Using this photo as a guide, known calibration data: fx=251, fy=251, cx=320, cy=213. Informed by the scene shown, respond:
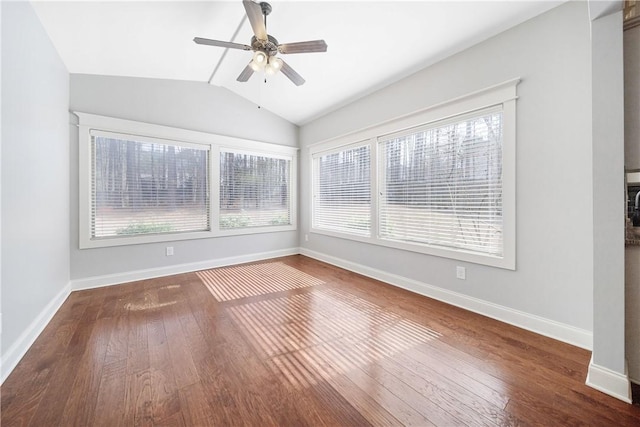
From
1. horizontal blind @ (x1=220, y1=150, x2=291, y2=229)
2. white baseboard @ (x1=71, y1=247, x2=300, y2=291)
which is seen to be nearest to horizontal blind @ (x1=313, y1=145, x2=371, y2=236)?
horizontal blind @ (x1=220, y1=150, x2=291, y2=229)

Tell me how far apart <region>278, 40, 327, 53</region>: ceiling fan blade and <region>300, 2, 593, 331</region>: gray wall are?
1476 millimetres

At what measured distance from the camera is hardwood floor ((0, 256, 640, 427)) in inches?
53.1

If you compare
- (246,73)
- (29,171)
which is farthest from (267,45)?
(29,171)

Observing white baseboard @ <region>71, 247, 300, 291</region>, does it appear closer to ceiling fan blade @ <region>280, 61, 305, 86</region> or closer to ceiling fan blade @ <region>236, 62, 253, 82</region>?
ceiling fan blade @ <region>236, 62, 253, 82</region>

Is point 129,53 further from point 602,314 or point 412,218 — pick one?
point 602,314

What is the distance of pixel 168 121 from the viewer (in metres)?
3.82

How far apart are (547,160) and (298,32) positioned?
275 cm

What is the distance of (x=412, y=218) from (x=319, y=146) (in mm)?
2343

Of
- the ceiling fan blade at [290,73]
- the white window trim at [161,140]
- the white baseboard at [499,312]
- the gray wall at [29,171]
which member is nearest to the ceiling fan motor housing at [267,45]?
the ceiling fan blade at [290,73]

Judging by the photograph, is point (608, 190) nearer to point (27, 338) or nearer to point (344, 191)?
point (344, 191)

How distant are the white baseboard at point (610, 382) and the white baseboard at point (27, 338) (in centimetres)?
368

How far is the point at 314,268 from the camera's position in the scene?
167 inches

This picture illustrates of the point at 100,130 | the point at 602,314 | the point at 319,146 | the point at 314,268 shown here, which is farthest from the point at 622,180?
the point at 100,130

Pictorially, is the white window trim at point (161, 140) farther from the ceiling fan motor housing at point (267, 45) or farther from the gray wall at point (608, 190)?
the gray wall at point (608, 190)
